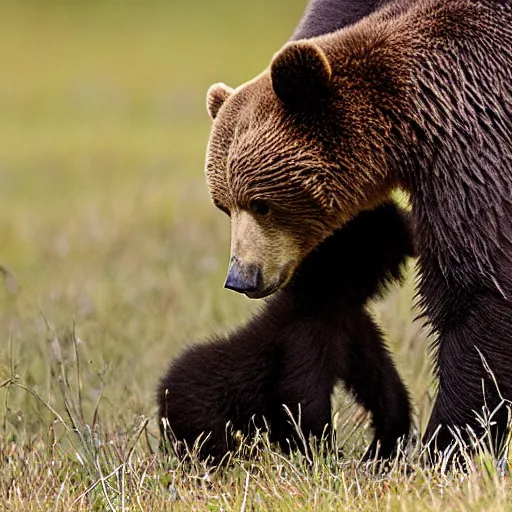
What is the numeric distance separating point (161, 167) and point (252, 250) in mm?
10806

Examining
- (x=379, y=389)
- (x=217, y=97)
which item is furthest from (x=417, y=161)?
(x=379, y=389)

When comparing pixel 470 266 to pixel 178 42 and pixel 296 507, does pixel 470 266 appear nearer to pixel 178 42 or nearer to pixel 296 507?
pixel 296 507

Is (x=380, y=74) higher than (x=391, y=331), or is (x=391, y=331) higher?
(x=380, y=74)

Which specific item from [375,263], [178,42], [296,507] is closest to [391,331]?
[375,263]

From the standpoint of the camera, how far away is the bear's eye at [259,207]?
4.56m

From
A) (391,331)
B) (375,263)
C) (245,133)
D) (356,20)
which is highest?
(356,20)

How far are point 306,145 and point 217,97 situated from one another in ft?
2.03

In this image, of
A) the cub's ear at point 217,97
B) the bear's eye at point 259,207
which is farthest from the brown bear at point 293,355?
the cub's ear at point 217,97

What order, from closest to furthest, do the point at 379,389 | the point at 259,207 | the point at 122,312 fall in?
the point at 259,207, the point at 379,389, the point at 122,312

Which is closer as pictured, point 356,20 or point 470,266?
point 470,266

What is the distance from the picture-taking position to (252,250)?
458 cm

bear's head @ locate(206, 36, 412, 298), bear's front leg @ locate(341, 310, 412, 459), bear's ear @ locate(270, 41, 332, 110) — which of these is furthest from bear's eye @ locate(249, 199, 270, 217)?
bear's front leg @ locate(341, 310, 412, 459)

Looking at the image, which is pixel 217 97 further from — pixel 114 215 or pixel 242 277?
pixel 114 215

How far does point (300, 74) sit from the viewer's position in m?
4.41
